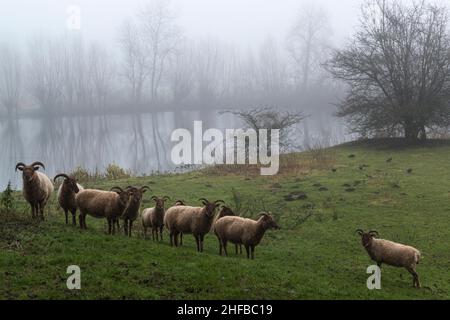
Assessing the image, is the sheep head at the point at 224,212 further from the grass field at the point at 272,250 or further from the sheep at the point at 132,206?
the sheep at the point at 132,206

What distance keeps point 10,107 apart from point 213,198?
76.6 meters

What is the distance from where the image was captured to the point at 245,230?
40.6 feet

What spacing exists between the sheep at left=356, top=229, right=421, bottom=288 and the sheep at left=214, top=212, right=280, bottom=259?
2466 mm

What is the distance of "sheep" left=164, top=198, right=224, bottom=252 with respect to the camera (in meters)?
12.6

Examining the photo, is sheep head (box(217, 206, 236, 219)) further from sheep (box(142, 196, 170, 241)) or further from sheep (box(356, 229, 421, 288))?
sheep (box(356, 229, 421, 288))

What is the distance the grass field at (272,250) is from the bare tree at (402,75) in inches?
354

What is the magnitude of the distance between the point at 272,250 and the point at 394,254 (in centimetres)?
340

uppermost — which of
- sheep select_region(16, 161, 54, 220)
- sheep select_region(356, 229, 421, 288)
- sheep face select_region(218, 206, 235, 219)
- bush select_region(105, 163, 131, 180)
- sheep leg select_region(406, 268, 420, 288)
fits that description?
sheep select_region(16, 161, 54, 220)


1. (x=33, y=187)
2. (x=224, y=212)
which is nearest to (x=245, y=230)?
(x=224, y=212)

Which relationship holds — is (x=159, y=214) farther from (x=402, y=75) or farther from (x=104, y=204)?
(x=402, y=75)

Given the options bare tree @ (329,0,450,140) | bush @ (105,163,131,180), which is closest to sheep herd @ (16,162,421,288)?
bush @ (105,163,131,180)

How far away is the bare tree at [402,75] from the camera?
32.1 metres

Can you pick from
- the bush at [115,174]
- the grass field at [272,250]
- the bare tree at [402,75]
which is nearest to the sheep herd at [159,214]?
the grass field at [272,250]
